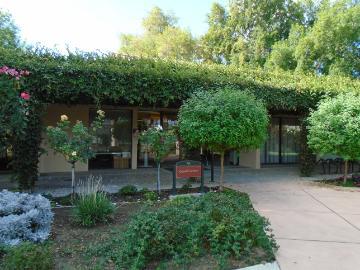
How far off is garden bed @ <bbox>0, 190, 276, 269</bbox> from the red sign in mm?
2903

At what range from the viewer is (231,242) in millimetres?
4609

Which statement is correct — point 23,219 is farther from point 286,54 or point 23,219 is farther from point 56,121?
point 286,54

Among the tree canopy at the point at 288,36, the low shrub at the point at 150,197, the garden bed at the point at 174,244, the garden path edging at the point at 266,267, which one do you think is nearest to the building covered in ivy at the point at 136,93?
the low shrub at the point at 150,197

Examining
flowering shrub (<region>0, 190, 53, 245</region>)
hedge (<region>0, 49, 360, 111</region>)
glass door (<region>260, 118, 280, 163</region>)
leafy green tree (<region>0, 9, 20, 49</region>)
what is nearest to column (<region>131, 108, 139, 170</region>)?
hedge (<region>0, 49, 360, 111</region>)

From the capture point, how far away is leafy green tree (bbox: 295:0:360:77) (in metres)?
21.4

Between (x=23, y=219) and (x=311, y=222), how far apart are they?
14.9 ft

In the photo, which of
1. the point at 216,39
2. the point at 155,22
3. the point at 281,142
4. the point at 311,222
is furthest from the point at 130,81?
the point at 155,22

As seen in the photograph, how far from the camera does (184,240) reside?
4.61 meters

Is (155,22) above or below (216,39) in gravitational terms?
above

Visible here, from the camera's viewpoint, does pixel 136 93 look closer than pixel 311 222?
No

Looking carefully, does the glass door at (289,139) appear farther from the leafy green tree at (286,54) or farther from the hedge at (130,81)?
the leafy green tree at (286,54)

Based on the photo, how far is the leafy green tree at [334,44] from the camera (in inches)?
841

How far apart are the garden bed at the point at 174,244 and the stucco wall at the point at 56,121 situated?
25.0 ft

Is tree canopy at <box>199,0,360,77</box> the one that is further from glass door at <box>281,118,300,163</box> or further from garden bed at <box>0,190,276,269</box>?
garden bed at <box>0,190,276,269</box>
